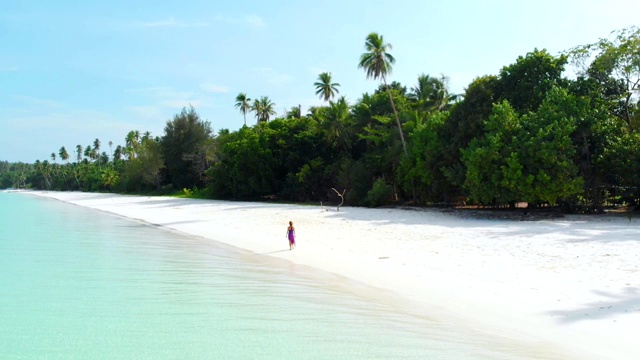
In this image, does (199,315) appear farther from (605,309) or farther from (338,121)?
(338,121)

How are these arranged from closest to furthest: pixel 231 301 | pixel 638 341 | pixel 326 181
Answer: pixel 638 341, pixel 231 301, pixel 326 181

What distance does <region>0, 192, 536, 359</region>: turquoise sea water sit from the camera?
719cm

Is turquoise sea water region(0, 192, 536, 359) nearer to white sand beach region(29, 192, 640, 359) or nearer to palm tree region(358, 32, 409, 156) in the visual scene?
white sand beach region(29, 192, 640, 359)

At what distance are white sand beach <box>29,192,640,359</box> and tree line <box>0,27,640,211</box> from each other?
2424 millimetres

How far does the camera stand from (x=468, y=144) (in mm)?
26391

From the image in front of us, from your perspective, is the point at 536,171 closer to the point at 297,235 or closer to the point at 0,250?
the point at 297,235

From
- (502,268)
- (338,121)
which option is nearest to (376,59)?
(338,121)

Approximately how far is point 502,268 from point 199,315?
7280 millimetres

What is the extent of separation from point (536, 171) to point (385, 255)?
12529 mm

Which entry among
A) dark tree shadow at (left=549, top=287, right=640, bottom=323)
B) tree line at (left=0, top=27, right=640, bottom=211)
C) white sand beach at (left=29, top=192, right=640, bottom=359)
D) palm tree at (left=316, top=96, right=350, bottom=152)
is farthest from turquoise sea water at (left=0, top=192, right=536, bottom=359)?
palm tree at (left=316, top=96, right=350, bottom=152)

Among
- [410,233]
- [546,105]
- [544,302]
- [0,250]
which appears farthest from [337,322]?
[546,105]

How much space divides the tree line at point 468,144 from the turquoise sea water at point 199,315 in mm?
14907

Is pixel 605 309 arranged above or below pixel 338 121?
below

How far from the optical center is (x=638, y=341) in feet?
21.1
